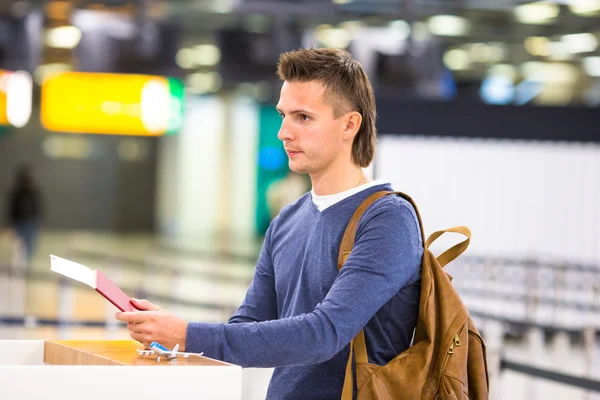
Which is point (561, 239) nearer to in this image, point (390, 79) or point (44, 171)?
point (390, 79)

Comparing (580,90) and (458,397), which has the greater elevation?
(580,90)

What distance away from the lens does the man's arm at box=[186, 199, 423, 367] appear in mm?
2312

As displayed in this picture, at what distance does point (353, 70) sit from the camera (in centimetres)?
260

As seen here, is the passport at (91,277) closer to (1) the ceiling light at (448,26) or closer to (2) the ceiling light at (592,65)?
(1) the ceiling light at (448,26)

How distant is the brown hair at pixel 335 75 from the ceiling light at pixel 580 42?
15551 mm

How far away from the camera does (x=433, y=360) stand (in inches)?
94.6

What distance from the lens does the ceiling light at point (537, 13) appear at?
15.3 meters

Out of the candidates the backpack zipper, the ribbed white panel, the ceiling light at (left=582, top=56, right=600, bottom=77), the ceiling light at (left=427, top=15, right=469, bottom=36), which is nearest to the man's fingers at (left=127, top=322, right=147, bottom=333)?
the backpack zipper

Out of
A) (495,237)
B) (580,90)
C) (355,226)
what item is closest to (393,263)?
(355,226)

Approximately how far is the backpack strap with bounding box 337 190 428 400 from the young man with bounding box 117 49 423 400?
3cm

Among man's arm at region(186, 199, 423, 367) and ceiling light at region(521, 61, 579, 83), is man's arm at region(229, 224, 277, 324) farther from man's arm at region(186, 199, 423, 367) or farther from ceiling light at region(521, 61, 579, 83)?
ceiling light at region(521, 61, 579, 83)

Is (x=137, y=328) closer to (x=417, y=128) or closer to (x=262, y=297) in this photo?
(x=262, y=297)

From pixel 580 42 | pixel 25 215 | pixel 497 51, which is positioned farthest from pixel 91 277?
pixel 497 51

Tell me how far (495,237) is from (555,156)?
1.15 metres
